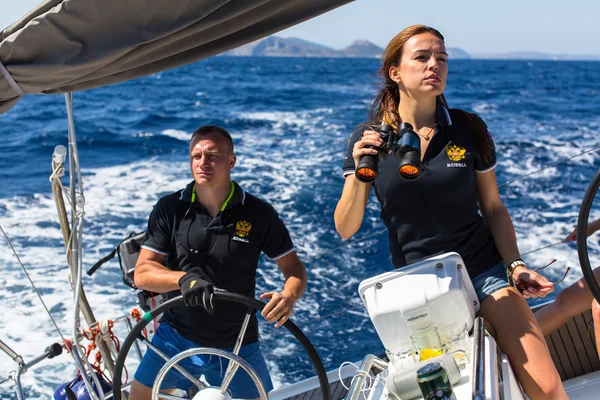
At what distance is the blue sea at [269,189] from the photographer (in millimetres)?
4906

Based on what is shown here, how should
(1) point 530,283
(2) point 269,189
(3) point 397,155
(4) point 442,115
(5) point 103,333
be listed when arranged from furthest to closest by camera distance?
(2) point 269,189
(5) point 103,333
(4) point 442,115
(1) point 530,283
(3) point 397,155

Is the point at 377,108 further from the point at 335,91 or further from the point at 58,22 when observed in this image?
the point at 335,91

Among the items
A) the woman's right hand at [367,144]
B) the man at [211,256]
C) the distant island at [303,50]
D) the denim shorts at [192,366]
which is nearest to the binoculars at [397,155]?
the woman's right hand at [367,144]

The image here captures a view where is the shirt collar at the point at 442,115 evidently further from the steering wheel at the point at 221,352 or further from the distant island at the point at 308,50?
the distant island at the point at 308,50

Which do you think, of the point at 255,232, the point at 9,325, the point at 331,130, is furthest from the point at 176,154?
the point at 255,232

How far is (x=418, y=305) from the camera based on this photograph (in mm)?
1773

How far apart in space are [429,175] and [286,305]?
22.5 inches

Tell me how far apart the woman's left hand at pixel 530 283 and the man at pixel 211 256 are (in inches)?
26.4

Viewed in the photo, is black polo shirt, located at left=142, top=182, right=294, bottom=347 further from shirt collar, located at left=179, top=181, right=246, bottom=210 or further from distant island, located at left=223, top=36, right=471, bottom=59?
distant island, located at left=223, top=36, right=471, bottom=59

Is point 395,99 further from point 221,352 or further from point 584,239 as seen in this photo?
point 221,352

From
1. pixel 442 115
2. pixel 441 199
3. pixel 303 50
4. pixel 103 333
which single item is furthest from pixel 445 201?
pixel 303 50

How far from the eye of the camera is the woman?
179 centimetres

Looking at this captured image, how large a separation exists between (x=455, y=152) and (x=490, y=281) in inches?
14.9

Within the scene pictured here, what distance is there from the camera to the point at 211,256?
2143 millimetres
